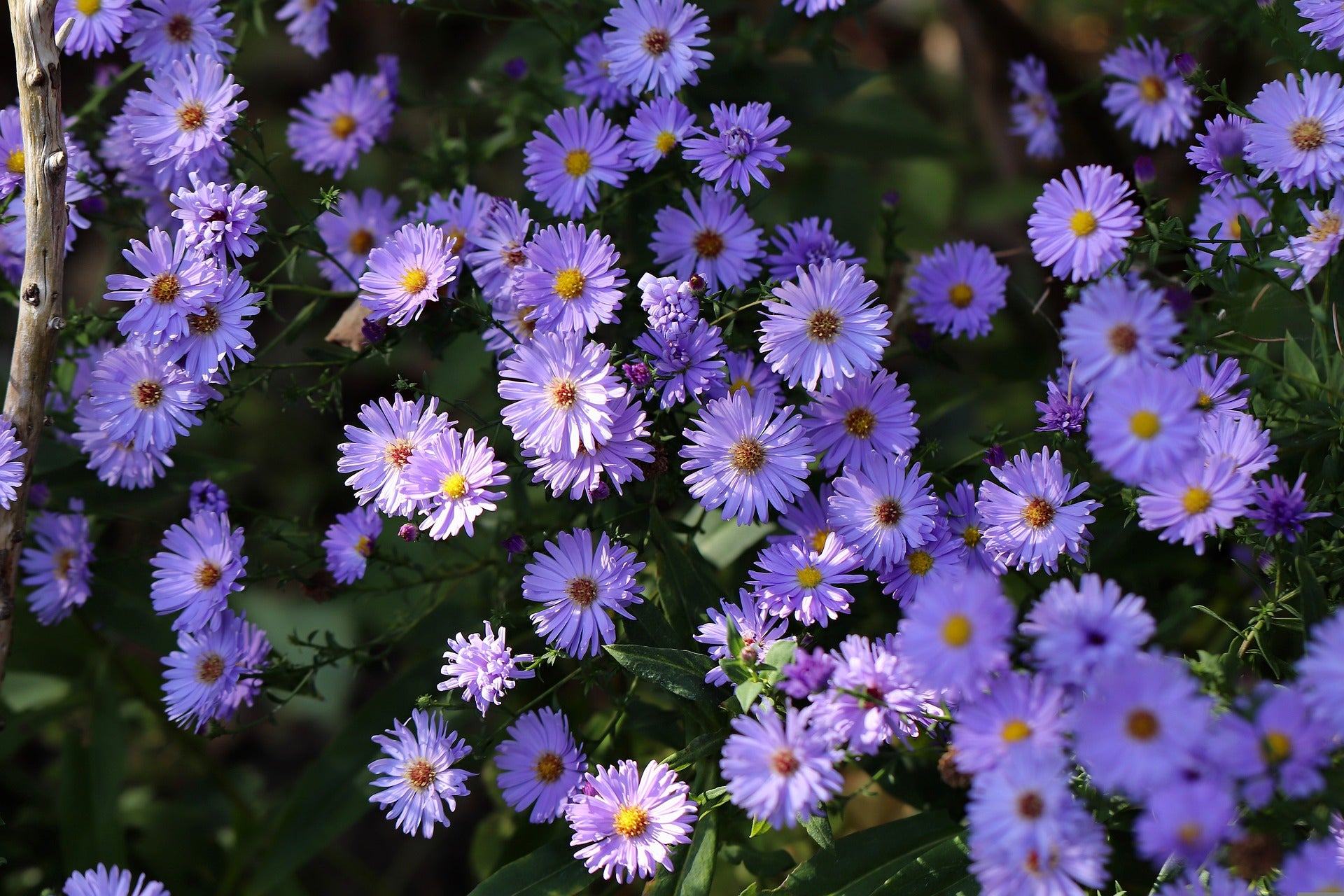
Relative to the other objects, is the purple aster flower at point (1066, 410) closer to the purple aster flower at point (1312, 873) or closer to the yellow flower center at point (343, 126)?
the purple aster flower at point (1312, 873)

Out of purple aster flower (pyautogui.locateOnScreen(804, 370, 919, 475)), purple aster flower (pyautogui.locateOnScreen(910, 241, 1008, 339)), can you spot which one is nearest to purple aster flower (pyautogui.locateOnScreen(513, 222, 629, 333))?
purple aster flower (pyautogui.locateOnScreen(804, 370, 919, 475))

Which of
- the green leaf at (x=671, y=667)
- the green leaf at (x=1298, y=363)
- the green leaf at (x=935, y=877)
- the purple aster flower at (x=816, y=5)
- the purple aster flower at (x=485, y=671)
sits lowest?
the green leaf at (x=935, y=877)

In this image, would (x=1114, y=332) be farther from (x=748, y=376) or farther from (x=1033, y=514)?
(x=748, y=376)

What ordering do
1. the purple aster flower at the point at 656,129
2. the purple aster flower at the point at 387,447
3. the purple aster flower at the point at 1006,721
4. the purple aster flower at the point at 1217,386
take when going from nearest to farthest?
the purple aster flower at the point at 1006,721 < the purple aster flower at the point at 1217,386 < the purple aster flower at the point at 387,447 < the purple aster flower at the point at 656,129

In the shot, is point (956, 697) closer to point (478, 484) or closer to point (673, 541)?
point (673, 541)

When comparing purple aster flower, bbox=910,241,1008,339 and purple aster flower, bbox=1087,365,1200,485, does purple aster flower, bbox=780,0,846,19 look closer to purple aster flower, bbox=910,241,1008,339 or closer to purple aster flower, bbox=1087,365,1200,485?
purple aster flower, bbox=910,241,1008,339

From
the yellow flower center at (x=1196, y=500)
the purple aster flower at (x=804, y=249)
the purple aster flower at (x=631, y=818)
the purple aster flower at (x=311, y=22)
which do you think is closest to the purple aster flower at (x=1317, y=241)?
the yellow flower center at (x=1196, y=500)

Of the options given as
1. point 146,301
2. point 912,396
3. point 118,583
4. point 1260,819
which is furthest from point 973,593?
point 118,583

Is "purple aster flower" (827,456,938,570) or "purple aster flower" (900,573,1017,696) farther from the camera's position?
"purple aster flower" (827,456,938,570)
